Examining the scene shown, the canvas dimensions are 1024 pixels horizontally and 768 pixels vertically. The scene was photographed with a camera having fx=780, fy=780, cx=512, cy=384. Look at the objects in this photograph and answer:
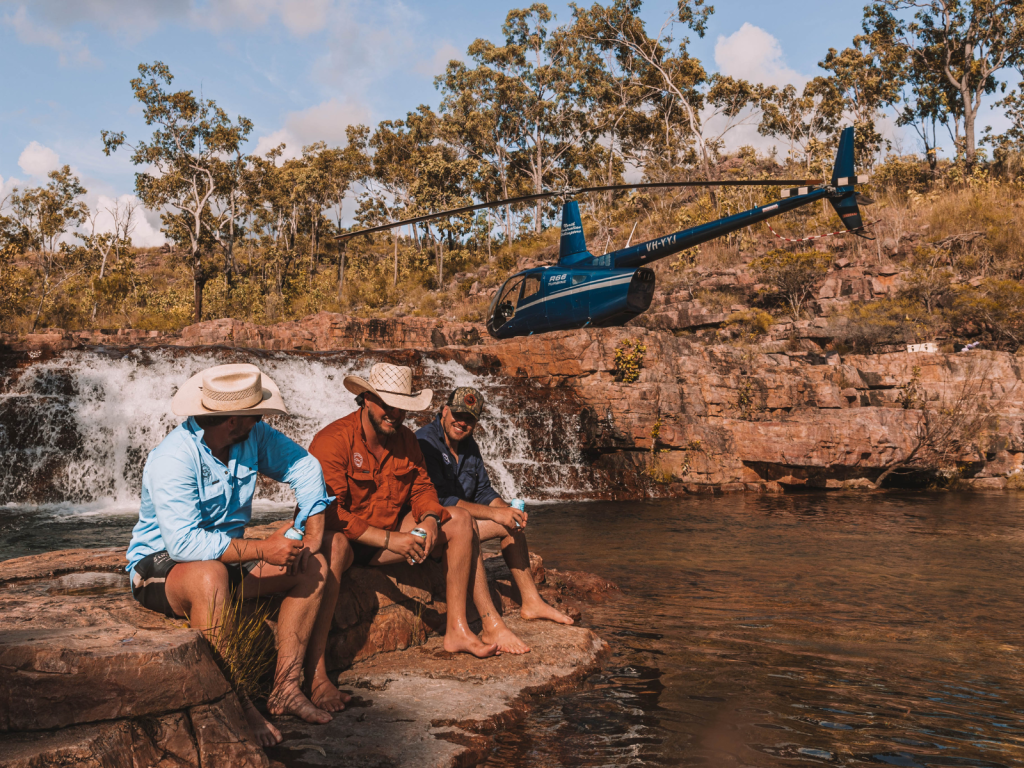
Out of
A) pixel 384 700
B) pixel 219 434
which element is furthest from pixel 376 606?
pixel 219 434

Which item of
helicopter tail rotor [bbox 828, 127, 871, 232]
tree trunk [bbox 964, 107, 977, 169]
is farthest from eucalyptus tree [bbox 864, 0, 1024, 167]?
helicopter tail rotor [bbox 828, 127, 871, 232]

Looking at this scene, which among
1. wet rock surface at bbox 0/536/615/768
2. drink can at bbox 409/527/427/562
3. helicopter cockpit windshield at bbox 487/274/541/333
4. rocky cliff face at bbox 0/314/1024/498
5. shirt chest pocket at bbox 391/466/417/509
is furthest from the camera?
helicopter cockpit windshield at bbox 487/274/541/333

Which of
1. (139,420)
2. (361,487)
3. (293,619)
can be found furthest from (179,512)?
(139,420)

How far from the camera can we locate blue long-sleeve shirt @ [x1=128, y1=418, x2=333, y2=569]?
3279mm

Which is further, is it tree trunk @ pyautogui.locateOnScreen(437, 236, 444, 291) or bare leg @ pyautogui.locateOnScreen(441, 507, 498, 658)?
tree trunk @ pyautogui.locateOnScreen(437, 236, 444, 291)

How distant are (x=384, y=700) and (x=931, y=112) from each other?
46.2m

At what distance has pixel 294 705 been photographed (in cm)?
341

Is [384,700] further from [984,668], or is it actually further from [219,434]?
[984,668]

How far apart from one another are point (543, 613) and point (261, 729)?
227 centimetres

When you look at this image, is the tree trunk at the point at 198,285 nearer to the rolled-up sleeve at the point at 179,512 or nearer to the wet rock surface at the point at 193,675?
the wet rock surface at the point at 193,675

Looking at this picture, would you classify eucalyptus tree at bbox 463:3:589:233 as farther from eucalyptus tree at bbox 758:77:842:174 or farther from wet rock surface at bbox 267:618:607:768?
wet rock surface at bbox 267:618:607:768

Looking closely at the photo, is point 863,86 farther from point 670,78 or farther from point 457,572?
point 457,572

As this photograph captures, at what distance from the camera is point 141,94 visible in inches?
1414

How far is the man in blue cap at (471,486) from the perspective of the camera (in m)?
4.88
